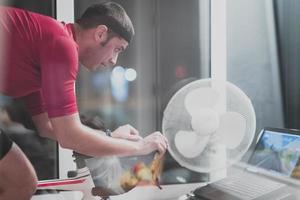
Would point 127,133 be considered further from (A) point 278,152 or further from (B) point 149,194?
(A) point 278,152

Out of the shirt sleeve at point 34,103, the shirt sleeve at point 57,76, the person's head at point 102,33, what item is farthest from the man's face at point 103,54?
the shirt sleeve at point 34,103

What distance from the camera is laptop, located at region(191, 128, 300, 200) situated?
1680 mm

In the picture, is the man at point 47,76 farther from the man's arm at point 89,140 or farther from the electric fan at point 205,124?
the electric fan at point 205,124

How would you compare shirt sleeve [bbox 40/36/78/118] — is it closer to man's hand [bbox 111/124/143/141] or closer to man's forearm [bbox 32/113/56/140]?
man's forearm [bbox 32/113/56/140]

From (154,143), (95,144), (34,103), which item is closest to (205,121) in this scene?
(154,143)

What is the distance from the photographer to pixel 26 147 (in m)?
1.64

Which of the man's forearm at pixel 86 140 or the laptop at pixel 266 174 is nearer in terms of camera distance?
the man's forearm at pixel 86 140

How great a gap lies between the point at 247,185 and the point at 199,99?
450 millimetres

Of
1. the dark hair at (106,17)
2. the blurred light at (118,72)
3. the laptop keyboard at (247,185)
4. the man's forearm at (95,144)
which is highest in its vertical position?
the dark hair at (106,17)

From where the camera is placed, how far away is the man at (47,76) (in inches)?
60.5

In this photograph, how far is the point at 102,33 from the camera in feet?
5.49

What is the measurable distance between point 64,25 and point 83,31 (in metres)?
0.09

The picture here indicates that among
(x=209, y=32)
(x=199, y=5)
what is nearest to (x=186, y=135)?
(x=209, y=32)

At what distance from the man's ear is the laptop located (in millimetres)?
835
